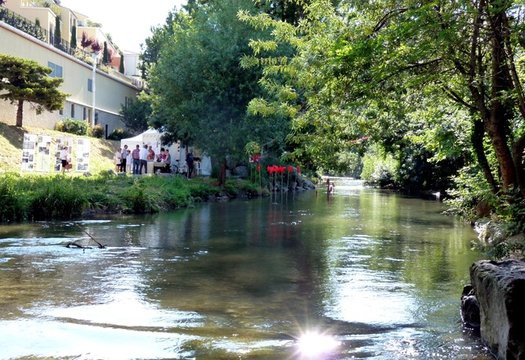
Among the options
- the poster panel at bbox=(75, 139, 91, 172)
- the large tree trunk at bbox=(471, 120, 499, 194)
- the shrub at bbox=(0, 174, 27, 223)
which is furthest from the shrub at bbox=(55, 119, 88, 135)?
the large tree trunk at bbox=(471, 120, 499, 194)

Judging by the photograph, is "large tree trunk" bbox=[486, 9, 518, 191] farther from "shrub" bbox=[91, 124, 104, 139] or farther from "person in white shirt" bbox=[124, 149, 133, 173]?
"shrub" bbox=[91, 124, 104, 139]

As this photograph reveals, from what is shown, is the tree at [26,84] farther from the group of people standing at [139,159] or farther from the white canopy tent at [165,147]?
the white canopy tent at [165,147]

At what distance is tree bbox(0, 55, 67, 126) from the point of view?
3053 centimetres

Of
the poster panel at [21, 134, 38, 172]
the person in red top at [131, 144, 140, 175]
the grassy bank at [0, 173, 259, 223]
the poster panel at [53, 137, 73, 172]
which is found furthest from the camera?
the person in red top at [131, 144, 140, 175]

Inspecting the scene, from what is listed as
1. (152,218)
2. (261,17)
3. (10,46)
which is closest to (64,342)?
(261,17)

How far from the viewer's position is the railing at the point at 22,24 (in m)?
37.0

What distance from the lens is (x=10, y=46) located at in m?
33.9

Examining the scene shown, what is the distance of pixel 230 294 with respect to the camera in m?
9.35

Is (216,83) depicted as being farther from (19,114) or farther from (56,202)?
(56,202)

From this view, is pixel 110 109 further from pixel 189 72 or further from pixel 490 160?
pixel 490 160

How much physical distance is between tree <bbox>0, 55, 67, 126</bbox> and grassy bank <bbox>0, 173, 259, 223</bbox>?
26.6 feet

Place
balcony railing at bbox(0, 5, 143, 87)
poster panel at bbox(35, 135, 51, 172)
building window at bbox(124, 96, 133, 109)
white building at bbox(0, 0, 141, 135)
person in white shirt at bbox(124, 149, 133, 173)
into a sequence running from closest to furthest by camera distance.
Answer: poster panel at bbox(35, 135, 51, 172), white building at bbox(0, 0, 141, 135), person in white shirt at bbox(124, 149, 133, 173), balcony railing at bbox(0, 5, 143, 87), building window at bbox(124, 96, 133, 109)

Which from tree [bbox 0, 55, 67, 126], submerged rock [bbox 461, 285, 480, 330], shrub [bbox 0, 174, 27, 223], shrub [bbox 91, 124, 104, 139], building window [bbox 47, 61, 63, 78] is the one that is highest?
building window [bbox 47, 61, 63, 78]

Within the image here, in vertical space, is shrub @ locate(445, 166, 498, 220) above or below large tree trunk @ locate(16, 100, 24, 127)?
below
